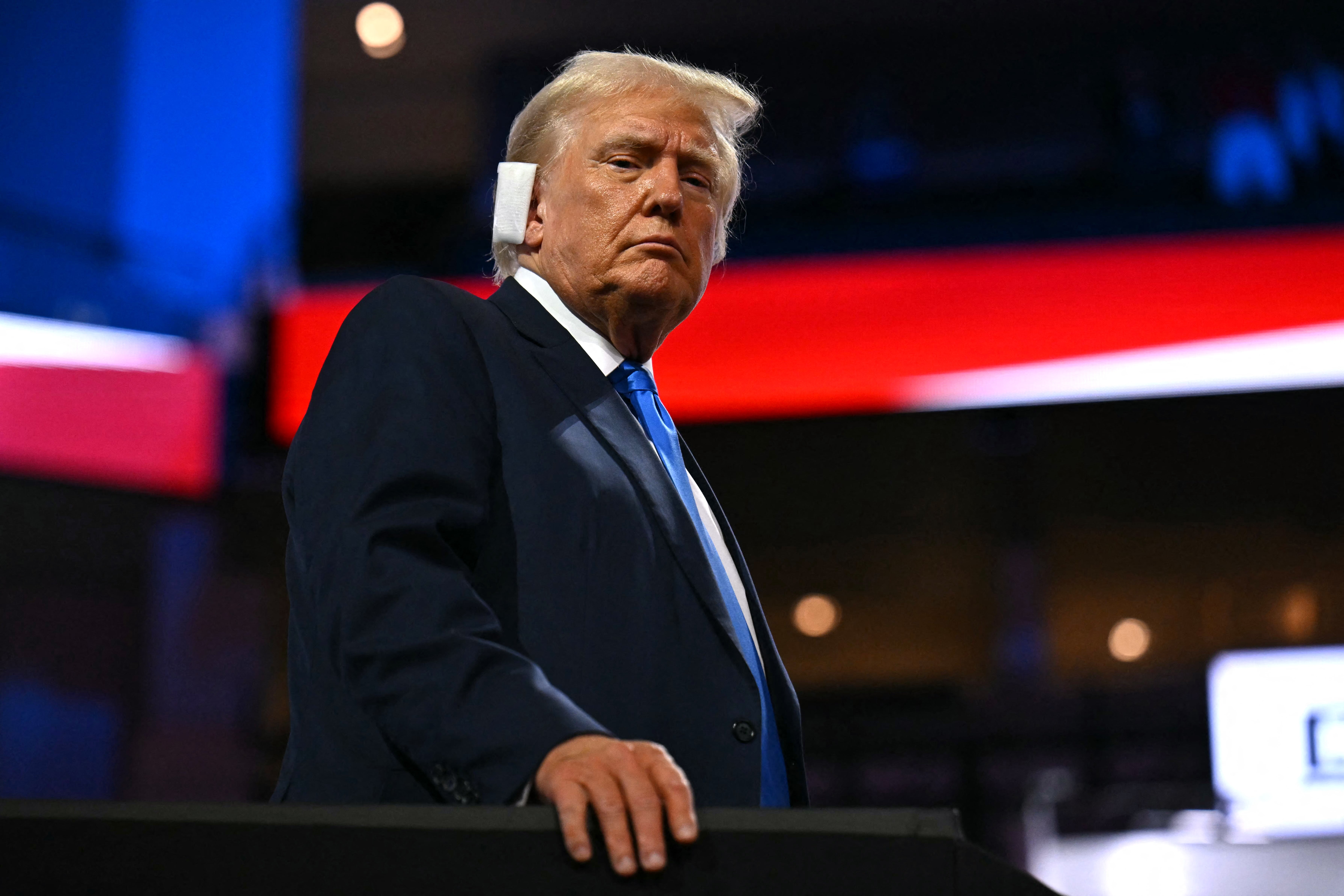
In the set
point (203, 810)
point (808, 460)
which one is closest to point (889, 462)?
point (808, 460)

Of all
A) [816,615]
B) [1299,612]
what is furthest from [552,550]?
[1299,612]

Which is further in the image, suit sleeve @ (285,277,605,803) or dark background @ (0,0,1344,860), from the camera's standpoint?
dark background @ (0,0,1344,860)

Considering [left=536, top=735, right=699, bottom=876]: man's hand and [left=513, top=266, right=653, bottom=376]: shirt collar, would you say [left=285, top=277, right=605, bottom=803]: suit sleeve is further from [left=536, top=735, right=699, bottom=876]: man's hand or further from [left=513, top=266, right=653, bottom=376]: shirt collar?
[left=513, top=266, right=653, bottom=376]: shirt collar

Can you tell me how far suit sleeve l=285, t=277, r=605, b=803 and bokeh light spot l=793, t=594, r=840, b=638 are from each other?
3.38 m

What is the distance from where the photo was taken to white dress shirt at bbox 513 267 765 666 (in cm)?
118

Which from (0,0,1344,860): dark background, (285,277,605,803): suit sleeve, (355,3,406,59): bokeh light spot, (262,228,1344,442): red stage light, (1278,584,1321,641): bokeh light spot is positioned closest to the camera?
(285,277,605,803): suit sleeve

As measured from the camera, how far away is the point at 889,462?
4043 millimetres

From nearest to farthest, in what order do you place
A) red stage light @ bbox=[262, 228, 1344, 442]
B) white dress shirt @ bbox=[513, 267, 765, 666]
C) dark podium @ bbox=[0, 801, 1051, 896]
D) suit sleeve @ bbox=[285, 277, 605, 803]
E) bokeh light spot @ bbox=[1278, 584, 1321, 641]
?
dark podium @ bbox=[0, 801, 1051, 896] < suit sleeve @ bbox=[285, 277, 605, 803] < white dress shirt @ bbox=[513, 267, 765, 666] < red stage light @ bbox=[262, 228, 1344, 442] < bokeh light spot @ bbox=[1278, 584, 1321, 641]

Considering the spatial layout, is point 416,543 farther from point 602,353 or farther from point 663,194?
point 663,194

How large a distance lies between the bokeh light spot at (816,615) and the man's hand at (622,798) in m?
3.65

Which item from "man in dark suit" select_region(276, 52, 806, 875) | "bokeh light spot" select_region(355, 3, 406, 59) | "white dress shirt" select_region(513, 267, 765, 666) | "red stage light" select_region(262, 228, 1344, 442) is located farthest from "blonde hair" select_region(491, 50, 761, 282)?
"bokeh light spot" select_region(355, 3, 406, 59)

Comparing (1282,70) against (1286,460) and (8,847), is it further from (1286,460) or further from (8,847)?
(8,847)

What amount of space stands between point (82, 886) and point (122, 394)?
328 centimetres

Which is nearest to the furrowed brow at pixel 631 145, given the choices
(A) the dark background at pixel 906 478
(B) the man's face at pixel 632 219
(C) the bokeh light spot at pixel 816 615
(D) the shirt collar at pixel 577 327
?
(B) the man's face at pixel 632 219
